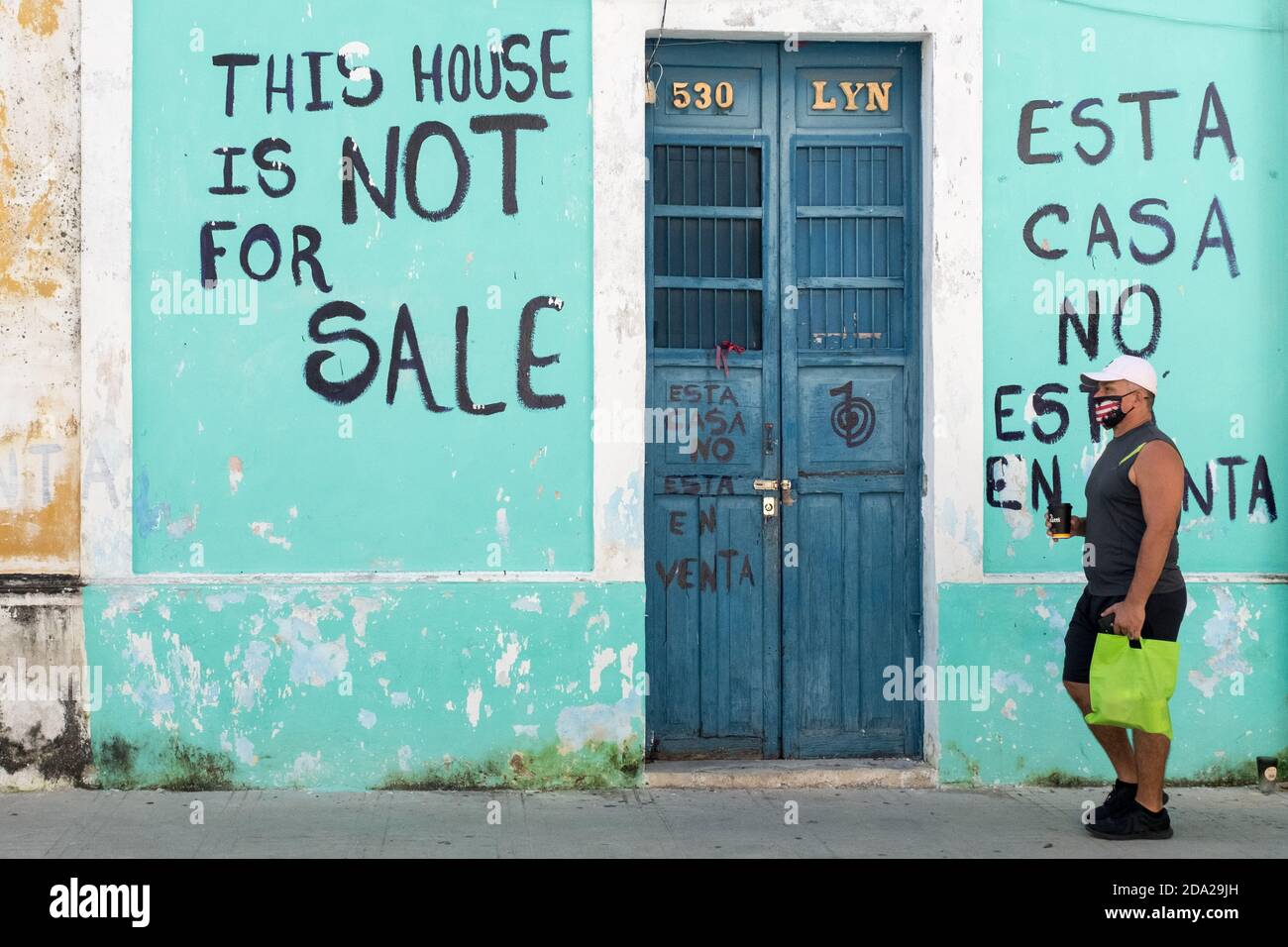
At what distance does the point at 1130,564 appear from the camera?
19.4 feet

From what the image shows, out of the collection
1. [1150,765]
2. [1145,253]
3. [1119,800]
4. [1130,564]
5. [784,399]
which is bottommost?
[1119,800]

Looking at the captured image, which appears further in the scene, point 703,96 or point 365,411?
point 703,96

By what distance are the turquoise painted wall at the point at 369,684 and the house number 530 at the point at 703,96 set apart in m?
2.21

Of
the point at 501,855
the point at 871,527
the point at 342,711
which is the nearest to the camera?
the point at 501,855

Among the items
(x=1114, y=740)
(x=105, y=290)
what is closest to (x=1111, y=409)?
(x=1114, y=740)

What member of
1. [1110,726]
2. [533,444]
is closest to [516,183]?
[533,444]

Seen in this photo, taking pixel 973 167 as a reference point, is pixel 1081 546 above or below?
below

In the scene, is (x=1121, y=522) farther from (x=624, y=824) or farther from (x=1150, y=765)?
(x=624, y=824)

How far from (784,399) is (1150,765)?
2.26 m

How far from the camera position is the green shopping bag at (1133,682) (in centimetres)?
579

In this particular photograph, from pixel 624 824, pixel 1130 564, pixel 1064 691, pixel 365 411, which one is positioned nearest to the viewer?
pixel 1130 564

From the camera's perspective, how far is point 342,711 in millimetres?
6672

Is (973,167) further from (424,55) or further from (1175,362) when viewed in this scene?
(424,55)
